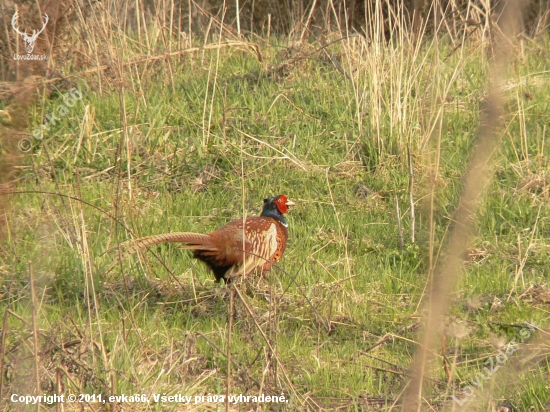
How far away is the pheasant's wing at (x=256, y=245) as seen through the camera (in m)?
4.20

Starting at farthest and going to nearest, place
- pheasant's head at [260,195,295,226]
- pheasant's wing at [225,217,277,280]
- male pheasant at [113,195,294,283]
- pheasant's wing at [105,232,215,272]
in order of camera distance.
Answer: pheasant's head at [260,195,295,226]
pheasant's wing at [225,217,277,280]
male pheasant at [113,195,294,283]
pheasant's wing at [105,232,215,272]

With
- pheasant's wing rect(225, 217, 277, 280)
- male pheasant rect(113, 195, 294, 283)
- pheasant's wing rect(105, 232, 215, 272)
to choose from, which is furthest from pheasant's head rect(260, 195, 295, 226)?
pheasant's wing rect(105, 232, 215, 272)

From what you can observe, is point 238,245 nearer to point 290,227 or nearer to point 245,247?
point 245,247

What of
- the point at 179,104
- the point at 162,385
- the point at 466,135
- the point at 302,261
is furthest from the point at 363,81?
the point at 162,385

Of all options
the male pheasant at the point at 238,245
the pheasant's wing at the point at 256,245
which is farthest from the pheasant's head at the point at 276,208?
the pheasant's wing at the point at 256,245

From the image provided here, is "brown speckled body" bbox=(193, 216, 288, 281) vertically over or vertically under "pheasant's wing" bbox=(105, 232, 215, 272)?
under

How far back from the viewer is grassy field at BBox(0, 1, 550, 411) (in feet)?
9.72

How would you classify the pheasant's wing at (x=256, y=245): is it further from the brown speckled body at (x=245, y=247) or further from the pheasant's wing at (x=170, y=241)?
the pheasant's wing at (x=170, y=241)

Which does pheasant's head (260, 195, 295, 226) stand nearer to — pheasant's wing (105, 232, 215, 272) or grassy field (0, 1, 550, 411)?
grassy field (0, 1, 550, 411)

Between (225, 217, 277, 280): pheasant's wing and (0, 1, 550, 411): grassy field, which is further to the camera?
(225, 217, 277, 280): pheasant's wing

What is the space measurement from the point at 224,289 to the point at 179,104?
2.47 m

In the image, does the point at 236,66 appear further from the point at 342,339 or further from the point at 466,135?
the point at 342,339

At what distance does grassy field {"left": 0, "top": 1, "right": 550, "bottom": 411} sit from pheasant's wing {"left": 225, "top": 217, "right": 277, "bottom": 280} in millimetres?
144

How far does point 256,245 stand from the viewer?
4.25m
